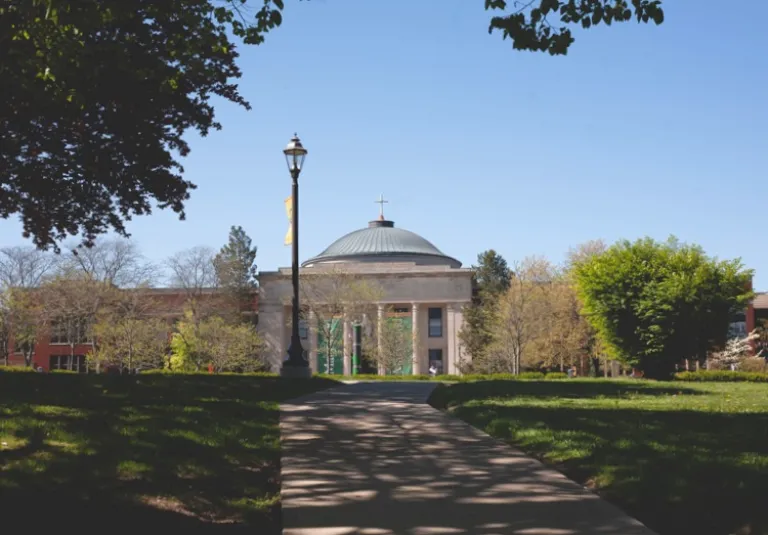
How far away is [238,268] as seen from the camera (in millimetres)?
86312

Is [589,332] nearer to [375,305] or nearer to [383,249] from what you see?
[375,305]

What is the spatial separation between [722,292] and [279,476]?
29.8m

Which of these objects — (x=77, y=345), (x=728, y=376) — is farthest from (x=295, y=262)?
(x=77, y=345)

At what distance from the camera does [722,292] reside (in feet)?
A: 112

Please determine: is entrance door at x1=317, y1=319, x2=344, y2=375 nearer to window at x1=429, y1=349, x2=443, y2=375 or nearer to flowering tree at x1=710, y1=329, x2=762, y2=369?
window at x1=429, y1=349, x2=443, y2=375

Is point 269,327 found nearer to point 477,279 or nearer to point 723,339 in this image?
point 477,279

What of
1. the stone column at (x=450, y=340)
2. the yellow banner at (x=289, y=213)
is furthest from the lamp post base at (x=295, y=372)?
the stone column at (x=450, y=340)

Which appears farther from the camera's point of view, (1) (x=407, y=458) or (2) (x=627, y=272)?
(2) (x=627, y=272)

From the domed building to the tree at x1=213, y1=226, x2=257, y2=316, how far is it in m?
2.19

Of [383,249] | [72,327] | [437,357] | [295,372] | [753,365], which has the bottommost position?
[295,372]

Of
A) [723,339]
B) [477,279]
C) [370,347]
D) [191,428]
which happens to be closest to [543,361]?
[370,347]

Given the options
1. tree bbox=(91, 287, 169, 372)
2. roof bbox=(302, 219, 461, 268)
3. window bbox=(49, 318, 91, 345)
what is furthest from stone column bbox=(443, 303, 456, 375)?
window bbox=(49, 318, 91, 345)

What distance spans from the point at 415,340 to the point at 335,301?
17.5 metres

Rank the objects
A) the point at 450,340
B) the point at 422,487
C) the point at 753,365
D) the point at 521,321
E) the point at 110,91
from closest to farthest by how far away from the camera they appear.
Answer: the point at 422,487, the point at 110,91, the point at 753,365, the point at 521,321, the point at 450,340
